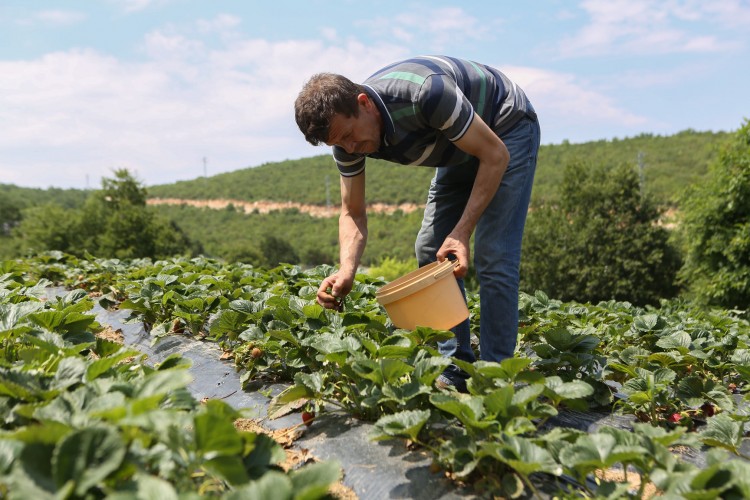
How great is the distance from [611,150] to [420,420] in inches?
1832

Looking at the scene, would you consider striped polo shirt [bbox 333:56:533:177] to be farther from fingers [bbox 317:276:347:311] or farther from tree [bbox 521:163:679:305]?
tree [bbox 521:163:679:305]

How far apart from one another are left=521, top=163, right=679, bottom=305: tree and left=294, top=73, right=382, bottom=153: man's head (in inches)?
605

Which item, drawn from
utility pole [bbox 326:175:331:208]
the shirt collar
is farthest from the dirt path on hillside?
the shirt collar

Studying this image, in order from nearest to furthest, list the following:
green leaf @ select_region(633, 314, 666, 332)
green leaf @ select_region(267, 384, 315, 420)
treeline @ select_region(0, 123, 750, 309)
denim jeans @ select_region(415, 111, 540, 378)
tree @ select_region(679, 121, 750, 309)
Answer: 1. green leaf @ select_region(267, 384, 315, 420)
2. denim jeans @ select_region(415, 111, 540, 378)
3. green leaf @ select_region(633, 314, 666, 332)
4. tree @ select_region(679, 121, 750, 309)
5. treeline @ select_region(0, 123, 750, 309)

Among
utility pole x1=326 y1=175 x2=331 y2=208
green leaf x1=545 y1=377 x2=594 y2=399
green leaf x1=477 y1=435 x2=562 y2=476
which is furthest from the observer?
utility pole x1=326 y1=175 x2=331 y2=208

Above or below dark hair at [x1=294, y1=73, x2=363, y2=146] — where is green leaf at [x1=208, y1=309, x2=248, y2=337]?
below

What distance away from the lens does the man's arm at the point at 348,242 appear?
7.94ft

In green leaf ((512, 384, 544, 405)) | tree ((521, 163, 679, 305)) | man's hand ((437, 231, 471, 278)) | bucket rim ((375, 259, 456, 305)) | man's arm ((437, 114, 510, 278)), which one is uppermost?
man's arm ((437, 114, 510, 278))

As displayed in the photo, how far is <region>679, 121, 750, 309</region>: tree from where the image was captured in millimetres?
9102

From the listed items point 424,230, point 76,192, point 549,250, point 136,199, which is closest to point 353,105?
point 424,230

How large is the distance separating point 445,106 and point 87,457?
1.55 metres

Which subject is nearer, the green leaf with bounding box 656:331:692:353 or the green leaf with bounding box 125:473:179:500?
the green leaf with bounding box 125:473:179:500

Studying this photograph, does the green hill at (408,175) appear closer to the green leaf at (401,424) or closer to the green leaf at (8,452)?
the green leaf at (401,424)

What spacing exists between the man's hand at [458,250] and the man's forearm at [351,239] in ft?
1.52
